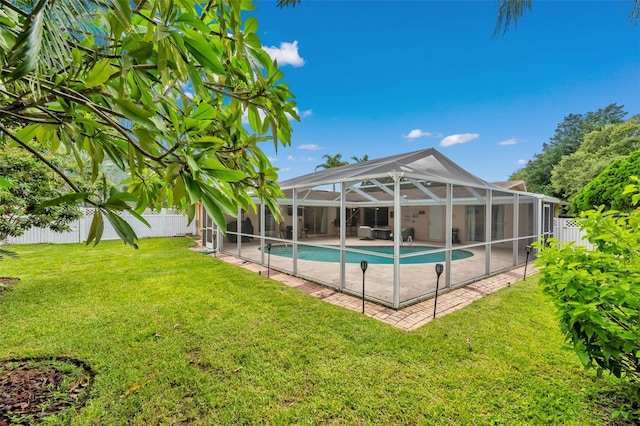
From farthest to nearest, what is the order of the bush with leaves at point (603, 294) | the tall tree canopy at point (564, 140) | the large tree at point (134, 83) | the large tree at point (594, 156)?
the tall tree canopy at point (564, 140) < the large tree at point (594, 156) < the bush with leaves at point (603, 294) < the large tree at point (134, 83)

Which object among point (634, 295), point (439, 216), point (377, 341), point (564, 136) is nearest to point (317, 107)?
point (439, 216)

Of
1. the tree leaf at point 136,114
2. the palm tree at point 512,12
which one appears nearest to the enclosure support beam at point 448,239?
the palm tree at point 512,12

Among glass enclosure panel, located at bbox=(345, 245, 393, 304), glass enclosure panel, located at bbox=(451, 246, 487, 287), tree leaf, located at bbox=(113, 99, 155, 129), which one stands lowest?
glass enclosure panel, located at bbox=(345, 245, 393, 304)

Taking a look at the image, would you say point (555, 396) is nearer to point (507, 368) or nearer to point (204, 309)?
point (507, 368)

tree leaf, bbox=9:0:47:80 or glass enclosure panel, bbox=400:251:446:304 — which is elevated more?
tree leaf, bbox=9:0:47:80

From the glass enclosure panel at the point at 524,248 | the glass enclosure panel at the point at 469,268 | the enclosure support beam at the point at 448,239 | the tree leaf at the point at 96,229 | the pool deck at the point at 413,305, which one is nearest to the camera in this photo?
the tree leaf at the point at 96,229

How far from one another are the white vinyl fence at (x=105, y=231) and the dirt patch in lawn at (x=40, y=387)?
7491mm

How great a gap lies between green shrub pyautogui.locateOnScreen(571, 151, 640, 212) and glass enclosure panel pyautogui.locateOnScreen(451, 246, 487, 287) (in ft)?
12.1

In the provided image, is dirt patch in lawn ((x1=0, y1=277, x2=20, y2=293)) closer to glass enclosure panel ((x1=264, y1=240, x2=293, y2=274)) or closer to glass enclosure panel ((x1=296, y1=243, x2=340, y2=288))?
glass enclosure panel ((x1=264, y1=240, x2=293, y2=274))

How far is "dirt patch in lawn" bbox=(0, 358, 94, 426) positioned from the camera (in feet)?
7.75

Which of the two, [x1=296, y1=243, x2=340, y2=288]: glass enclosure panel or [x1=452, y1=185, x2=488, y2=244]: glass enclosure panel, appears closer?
[x1=296, y1=243, x2=340, y2=288]: glass enclosure panel

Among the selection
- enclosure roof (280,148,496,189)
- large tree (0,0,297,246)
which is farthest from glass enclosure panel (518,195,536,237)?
large tree (0,0,297,246)

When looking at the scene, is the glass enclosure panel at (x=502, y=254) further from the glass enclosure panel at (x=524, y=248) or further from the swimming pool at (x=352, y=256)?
the swimming pool at (x=352, y=256)

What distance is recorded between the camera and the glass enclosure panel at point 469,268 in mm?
6831
